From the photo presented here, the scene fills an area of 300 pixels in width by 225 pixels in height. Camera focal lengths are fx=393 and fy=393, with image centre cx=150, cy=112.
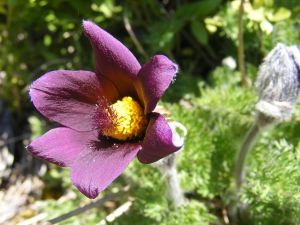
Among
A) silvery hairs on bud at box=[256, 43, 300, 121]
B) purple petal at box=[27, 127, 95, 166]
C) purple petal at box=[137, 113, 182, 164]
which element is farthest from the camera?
silvery hairs on bud at box=[256, 43, 300, 121]

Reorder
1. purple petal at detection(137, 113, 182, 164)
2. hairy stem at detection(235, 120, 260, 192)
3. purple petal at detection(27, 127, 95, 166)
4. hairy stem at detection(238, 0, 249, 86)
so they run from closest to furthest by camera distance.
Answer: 1. purple petal at detection(137, 113, 182, 164)
2. purple petal at detection(27, 127, 95, 166)
3. hairy stem at detection(235, 120, 260, 192)
4. hairy stem at detection(238, 0, 249, 86)

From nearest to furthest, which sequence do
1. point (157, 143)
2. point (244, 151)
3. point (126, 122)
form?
point (157, 143) → point (126, 122) → point (244, 151)

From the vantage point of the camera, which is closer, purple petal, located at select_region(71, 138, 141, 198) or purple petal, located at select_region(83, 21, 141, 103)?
purple petal, located at select_region(71, 138, 141, 198)

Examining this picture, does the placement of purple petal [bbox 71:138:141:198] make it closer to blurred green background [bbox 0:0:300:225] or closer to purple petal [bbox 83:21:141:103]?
purple petal [bbox 83:21:141:103]

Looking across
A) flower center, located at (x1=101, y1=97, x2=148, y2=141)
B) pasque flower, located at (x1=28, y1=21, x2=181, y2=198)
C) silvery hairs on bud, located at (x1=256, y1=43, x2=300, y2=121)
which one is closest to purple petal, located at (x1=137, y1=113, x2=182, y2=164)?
pasque flower, located at (x1=28, y1=21, x2=181, y2=198)

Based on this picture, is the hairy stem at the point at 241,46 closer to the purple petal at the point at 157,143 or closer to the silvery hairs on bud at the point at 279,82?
the silvery hairs on bud at the point at 279,82

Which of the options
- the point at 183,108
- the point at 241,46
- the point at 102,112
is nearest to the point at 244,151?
the point at 183,108

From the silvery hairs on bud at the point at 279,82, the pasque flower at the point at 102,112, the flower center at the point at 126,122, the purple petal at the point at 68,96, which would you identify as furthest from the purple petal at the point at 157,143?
the silvery hairs on bud at the point at 279,82

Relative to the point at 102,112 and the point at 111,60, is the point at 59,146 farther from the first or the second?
the point at 111,60
